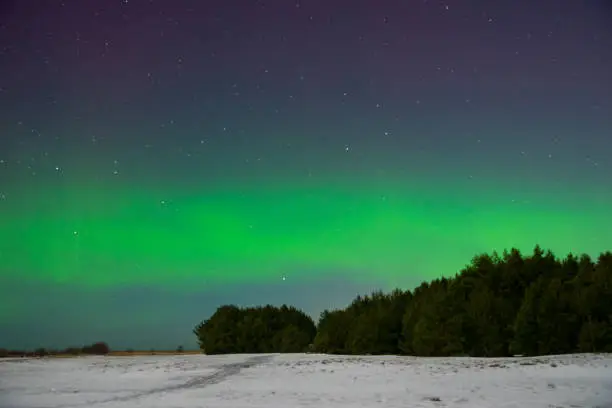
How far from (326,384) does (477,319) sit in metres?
10.1

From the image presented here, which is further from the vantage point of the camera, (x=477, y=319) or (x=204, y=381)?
(x=477, y=319)

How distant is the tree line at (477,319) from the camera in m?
20.7

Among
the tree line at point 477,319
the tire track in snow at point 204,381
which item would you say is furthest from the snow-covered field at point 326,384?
the tree line at point 477,319

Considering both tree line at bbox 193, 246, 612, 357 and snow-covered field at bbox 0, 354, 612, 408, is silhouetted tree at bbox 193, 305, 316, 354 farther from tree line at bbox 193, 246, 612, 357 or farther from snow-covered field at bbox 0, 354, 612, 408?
snow-covered field at bbox 0, 354, 612, 408

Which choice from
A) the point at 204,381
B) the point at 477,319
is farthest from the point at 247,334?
the point at 204,381

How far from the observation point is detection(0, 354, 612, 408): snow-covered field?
10.6 m

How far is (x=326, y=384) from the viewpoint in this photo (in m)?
12.8

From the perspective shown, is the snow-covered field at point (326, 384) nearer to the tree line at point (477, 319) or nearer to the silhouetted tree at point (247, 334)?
the tree line at point (477, 319)

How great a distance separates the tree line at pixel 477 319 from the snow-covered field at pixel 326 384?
4558 millimetres

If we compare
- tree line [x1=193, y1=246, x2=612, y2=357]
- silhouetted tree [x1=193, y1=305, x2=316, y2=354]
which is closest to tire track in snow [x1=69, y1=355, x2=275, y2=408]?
tree line [x1=193, y1=246, x2=612, y2=357]

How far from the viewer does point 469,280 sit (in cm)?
2436

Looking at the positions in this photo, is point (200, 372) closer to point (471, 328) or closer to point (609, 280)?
point (471, 328)

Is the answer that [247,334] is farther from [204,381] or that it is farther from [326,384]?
[326,384]

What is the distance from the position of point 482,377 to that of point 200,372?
21.1ft
